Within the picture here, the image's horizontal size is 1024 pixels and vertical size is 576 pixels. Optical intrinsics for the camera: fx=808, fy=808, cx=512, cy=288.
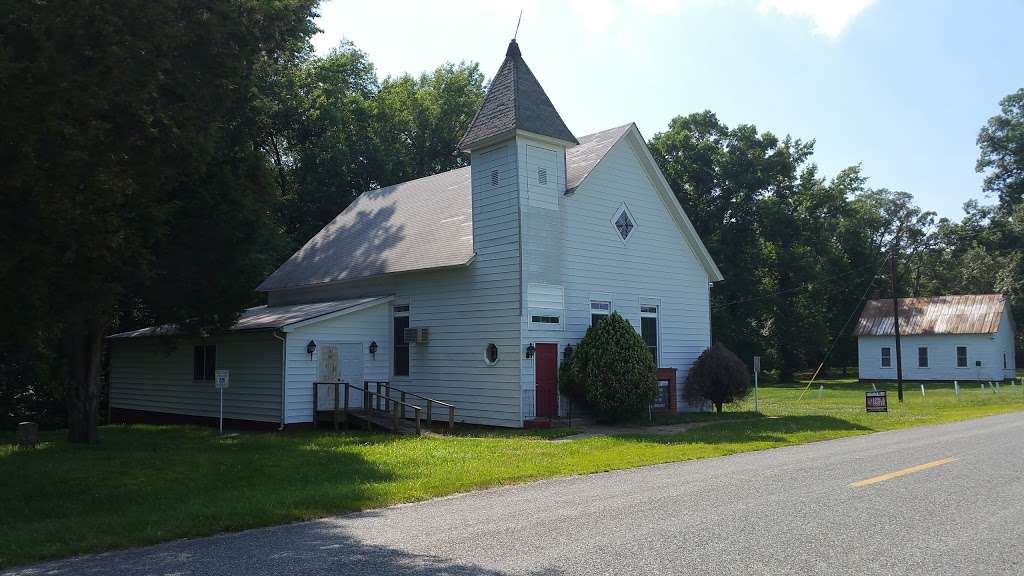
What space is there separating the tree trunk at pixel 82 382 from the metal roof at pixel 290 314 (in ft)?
10.4

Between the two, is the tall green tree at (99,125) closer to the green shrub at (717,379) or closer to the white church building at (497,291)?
the white church building at (497,291)

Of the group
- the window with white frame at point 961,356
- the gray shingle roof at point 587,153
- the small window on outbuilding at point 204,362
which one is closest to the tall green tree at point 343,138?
the small window on outbuilding at point 204,362

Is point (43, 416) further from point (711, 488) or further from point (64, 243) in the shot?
point (711, 488)

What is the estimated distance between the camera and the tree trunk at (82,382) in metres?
18.4

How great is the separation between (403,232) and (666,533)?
18.7 metres

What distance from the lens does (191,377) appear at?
2533cm

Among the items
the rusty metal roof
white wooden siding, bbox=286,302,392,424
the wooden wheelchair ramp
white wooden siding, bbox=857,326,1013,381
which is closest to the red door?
the wooden wheelchair ramp

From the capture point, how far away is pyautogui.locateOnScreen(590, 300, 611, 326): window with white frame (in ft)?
71.8

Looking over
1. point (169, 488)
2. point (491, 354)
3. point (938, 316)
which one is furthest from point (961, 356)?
point (169, 488)

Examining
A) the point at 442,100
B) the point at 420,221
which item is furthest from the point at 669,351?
the point at 442,100

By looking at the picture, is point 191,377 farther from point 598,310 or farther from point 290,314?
point 598,310

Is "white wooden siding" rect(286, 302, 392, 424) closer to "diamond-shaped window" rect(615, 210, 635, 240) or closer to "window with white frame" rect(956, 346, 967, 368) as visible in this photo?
A: "diamond-shaped window" rect(615, 210, 635, 240)

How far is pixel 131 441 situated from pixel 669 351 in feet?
48.4

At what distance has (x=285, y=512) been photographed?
9.17m
